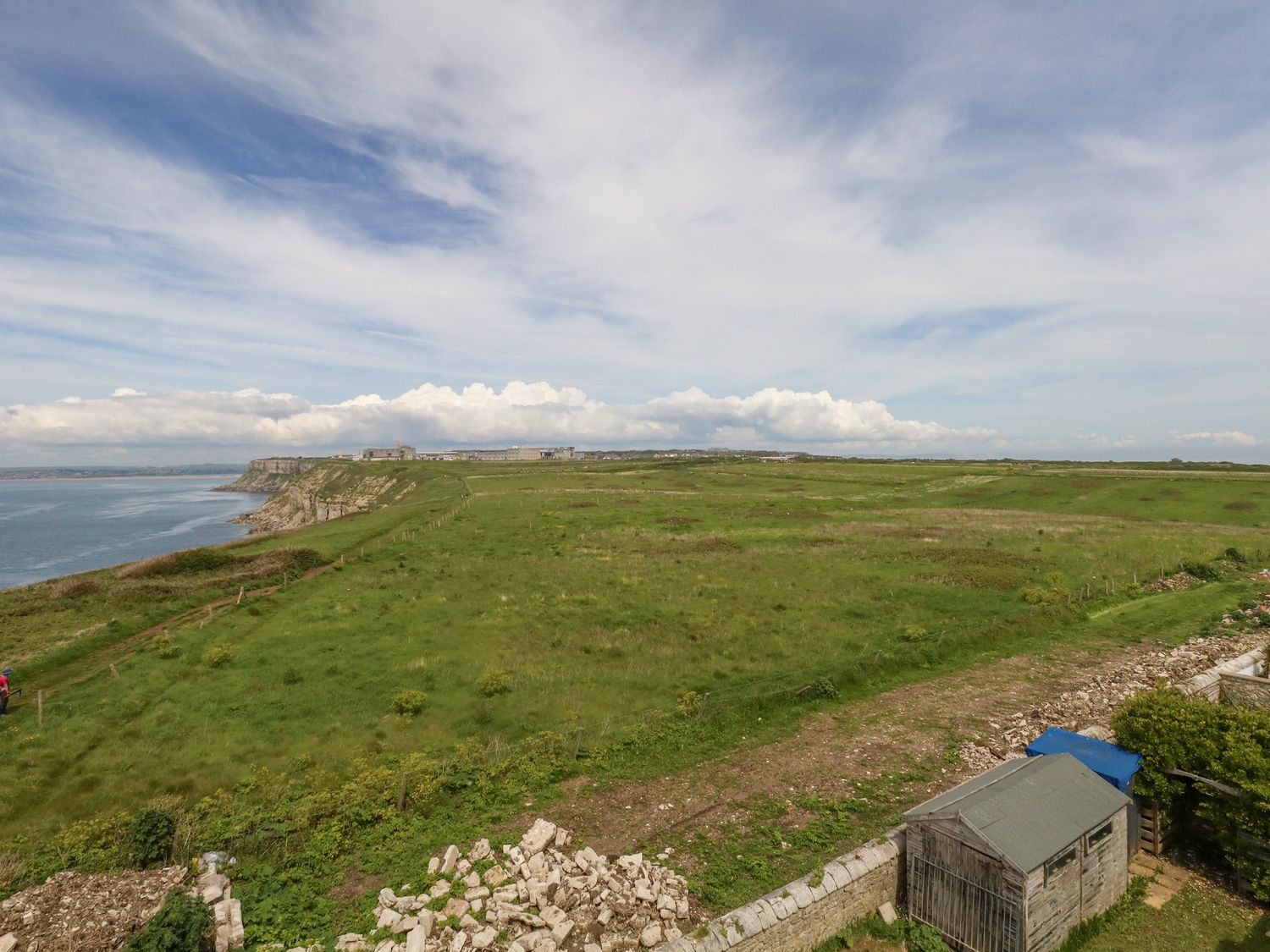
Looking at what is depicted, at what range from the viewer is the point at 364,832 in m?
15.4

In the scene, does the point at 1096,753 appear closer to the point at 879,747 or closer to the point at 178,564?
the point at 879,747

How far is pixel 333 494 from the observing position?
140m

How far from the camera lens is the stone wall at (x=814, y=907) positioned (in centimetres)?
1113

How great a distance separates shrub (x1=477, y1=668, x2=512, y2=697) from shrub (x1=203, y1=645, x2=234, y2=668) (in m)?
12.9

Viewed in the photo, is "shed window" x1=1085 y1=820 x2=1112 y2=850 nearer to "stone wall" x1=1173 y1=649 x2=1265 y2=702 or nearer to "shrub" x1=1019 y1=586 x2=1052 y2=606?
"stone wall" x1=1173 y1=649 x2=1265 y2=702

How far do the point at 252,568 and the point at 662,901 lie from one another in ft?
146

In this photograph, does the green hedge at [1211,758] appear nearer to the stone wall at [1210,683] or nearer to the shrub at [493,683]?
the stone wall at [1210,683]

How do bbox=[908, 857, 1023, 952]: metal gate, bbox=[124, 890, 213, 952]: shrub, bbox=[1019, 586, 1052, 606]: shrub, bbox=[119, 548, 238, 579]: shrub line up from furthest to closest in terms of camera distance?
bbox=[119, 548, 238, 579]: shrub → bbox=[1019, 586, 1052, 606]: shrub → bbox=[908, 857, 1023, 952]: metal gate → bbox=[124, 890, 213, 952]: shrub

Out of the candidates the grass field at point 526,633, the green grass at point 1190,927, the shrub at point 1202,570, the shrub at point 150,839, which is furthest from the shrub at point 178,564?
the shrub at point 1202,570

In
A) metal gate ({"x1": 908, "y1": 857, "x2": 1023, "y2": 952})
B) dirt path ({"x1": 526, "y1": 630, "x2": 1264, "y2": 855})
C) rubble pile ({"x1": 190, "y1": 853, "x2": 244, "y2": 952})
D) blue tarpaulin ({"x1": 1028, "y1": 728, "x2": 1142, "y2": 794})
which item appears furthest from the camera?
dirt path ({"x1": 526, "y1": 630, "x2": 1264, "y2": 855})

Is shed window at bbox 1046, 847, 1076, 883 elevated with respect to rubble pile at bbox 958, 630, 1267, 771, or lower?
elevated

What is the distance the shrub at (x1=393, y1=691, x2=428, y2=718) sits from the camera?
23.0 meters

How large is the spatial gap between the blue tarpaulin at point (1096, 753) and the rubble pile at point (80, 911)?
22005 millimetres

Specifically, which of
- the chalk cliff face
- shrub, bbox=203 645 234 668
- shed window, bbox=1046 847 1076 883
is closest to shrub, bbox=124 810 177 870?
shrub, bbox=203 645 234 668
